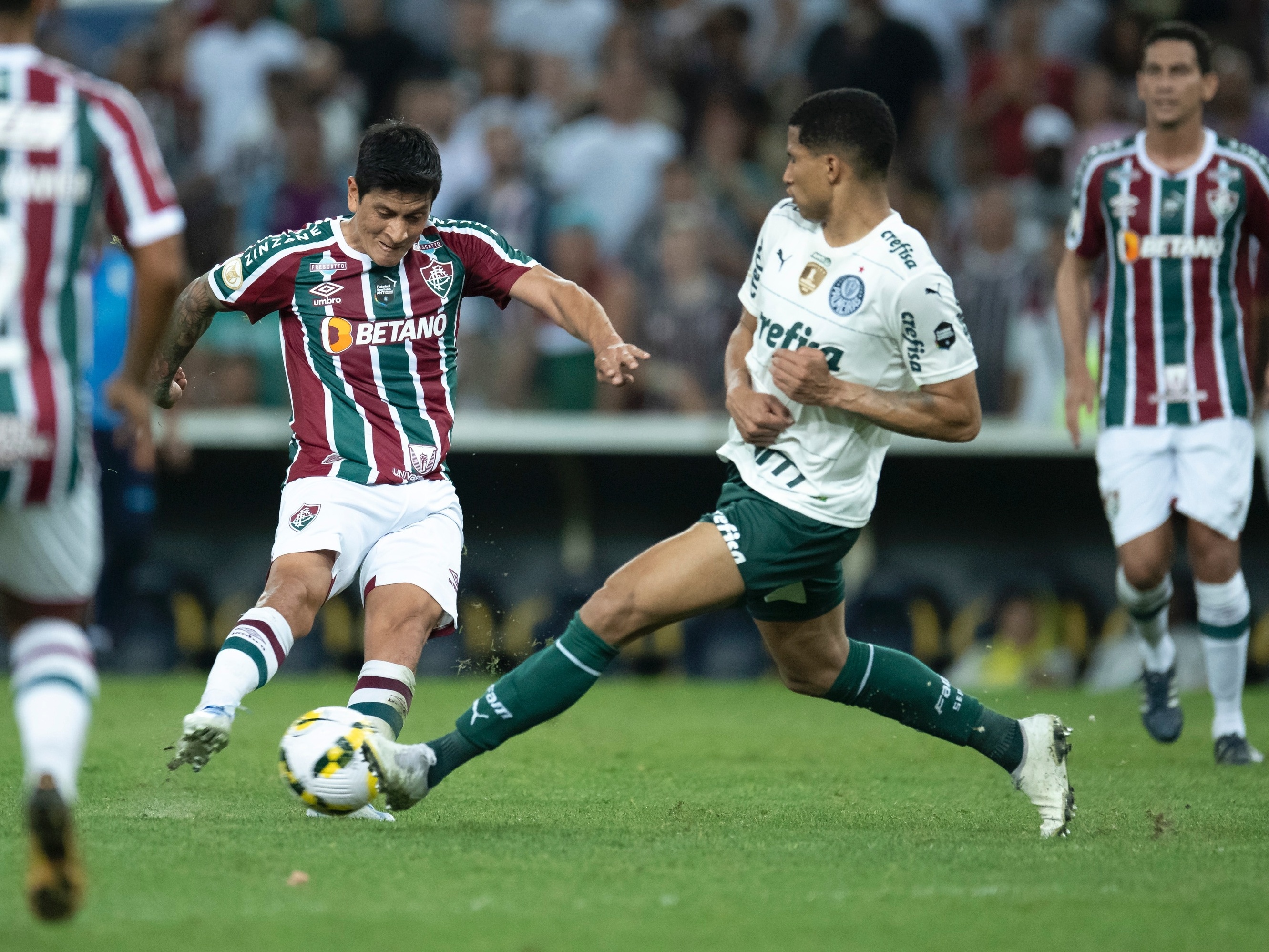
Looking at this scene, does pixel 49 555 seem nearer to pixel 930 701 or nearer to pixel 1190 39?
pixel 930 701

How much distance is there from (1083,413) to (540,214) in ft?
12.3

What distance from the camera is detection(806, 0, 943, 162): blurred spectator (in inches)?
495

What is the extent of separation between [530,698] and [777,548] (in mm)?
825

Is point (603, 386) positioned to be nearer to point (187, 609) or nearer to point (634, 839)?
point (187, 609)

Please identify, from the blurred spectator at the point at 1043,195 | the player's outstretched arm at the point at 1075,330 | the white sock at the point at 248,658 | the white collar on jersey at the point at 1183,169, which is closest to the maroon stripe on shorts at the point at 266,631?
the white sock at the point at 248,658

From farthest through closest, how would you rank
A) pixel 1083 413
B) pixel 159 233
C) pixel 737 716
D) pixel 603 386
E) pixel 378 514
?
pixel 603 386
pixel 1083 413
pixel 737 716
pixel 378 514
pixel 159 233

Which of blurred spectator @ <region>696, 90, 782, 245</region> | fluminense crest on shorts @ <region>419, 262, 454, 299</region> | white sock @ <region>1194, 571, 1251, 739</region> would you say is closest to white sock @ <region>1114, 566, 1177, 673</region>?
white sock @ <region>1194, 571, 1251, 739</region>

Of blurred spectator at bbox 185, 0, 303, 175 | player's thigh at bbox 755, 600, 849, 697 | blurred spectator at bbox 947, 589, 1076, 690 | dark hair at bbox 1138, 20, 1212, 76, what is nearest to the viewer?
player's thigh at bbox 755, 600, 849, 697

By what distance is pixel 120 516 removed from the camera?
1022 centimetres

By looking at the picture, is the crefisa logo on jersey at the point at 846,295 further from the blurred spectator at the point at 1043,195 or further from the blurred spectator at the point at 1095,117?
the blurred spectator at the point at 1095,117

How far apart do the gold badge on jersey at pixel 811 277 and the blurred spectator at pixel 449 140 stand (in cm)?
715

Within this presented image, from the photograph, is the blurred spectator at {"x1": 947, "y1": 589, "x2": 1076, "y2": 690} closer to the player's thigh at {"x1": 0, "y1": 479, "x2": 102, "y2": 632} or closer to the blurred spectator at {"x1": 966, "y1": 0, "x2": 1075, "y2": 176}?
the blurred spectator at {"x1": 966, "y1": 0, "x2": 1075, "y2": 176}

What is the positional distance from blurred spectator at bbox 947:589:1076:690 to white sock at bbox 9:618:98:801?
7236 mm

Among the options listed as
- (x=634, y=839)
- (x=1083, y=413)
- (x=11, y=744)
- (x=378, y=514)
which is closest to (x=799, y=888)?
(x=634, y=839)
